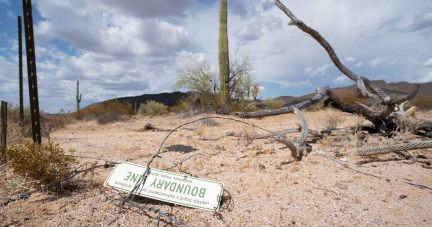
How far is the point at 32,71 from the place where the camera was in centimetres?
420

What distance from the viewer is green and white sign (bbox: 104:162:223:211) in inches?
92.6

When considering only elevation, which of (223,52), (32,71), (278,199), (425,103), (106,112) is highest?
(223,52)

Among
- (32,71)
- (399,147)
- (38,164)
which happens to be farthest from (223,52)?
(38,164)

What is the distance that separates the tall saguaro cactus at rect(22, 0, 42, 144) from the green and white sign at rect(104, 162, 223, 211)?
279 centimetres

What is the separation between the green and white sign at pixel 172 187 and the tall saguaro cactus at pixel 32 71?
2.79m

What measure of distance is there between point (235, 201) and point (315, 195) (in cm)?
101

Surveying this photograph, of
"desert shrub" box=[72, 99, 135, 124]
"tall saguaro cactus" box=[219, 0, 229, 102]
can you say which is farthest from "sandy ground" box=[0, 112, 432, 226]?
"desert shrub" box=[72, 99, 135, 124]

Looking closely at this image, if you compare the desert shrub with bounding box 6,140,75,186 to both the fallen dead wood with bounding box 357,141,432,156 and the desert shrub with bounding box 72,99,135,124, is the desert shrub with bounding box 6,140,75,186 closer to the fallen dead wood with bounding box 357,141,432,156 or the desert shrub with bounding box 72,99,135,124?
the fallen dead wood with bounding box 357,141,432,156

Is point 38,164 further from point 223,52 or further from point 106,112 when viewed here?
point 106,112

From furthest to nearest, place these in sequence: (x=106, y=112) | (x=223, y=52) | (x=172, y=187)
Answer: (x=106, y=112), (x=223, y=52), (x=172, y=187)

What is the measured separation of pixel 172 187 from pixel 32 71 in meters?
4.00

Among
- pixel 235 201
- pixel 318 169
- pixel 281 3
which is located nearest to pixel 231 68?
pixel 281 3

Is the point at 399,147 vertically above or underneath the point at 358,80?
underneath

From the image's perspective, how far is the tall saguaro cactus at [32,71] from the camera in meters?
4.12
